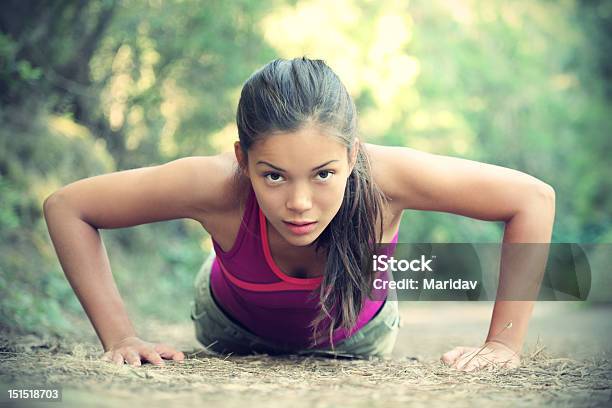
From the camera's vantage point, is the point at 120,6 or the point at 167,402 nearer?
the point at 167,402

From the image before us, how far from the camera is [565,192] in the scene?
9500 mm

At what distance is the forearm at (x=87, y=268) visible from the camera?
2482 mm

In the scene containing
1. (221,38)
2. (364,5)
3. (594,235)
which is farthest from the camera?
(594,235)

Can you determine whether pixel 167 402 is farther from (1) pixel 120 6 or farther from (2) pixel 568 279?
(1) pixel 120 6

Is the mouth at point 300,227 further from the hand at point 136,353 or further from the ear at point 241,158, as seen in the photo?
the hand at point 136,353

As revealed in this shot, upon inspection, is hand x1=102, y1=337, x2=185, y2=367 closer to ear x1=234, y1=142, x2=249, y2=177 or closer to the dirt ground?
the dirt ground

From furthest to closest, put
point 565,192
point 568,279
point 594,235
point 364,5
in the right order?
point 565,192
point 594,235
point 364,5
point 568,279

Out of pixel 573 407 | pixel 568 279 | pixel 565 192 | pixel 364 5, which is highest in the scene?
pixel 364 5

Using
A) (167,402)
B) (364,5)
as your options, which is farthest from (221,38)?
(167,402)

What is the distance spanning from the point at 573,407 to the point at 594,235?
755 centimetres

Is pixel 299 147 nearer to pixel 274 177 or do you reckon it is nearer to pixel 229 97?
pixel 274 177

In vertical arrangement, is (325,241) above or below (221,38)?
below

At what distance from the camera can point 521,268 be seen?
2527 millimetres

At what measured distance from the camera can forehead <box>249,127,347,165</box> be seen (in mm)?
2057
